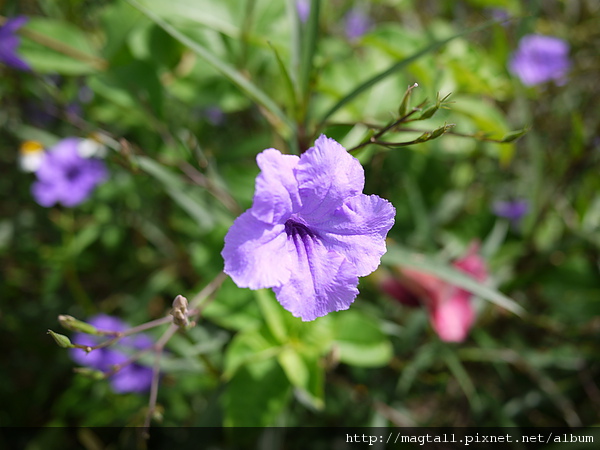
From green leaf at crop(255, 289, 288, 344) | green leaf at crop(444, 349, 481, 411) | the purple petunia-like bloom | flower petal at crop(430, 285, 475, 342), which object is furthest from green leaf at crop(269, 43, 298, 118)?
the purple petunia-like bloom

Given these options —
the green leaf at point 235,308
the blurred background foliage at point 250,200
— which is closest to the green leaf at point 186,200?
the blurred background foliage at point 250,200

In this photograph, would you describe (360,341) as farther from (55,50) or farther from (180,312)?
(55,50)

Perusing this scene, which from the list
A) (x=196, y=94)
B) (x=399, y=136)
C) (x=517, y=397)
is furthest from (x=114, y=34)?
(x=517, y=397)

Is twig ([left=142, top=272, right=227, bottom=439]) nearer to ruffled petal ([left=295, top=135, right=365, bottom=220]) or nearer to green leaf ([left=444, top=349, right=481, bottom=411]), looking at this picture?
ruffled petal ([left=295, top=135, right=365, bottom=220])

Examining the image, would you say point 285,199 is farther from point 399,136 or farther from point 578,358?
point 578,358

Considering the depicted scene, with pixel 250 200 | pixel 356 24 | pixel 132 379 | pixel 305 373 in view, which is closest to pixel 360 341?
pixel 305 373

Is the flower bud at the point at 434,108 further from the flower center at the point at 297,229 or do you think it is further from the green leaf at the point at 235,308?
the green leaf at the point at 235,308
